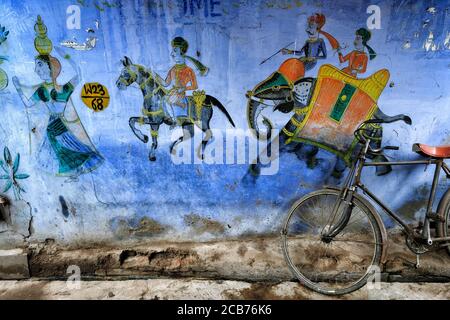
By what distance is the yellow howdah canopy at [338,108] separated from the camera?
338 cm

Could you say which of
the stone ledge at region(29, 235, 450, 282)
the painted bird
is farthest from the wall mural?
the stone ledge at region(29, 235, 450, 282)

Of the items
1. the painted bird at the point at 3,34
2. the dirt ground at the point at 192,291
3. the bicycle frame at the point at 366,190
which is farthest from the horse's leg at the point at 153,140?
the bicycle frame at the point at 366,190

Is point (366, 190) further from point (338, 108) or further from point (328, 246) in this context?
point (338, 108)

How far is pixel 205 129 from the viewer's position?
3496mm

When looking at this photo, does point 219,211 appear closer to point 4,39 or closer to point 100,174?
point 100,174

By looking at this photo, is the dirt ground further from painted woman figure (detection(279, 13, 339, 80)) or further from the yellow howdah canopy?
painted woman figure (detection(279, 13, 339, 80))

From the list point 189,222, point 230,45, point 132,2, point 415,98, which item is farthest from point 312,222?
point 132,2

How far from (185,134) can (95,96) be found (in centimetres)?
96

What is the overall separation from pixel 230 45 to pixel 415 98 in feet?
6.22

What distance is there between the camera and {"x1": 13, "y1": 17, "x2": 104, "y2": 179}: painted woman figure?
3373 millimetres

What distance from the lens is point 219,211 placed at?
3.68 m

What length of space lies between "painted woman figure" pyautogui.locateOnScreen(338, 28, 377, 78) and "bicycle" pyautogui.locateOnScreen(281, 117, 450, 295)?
529mm

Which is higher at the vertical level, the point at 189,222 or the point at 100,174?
the point at 100,174

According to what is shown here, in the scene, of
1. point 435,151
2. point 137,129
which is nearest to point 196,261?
point 137,129
